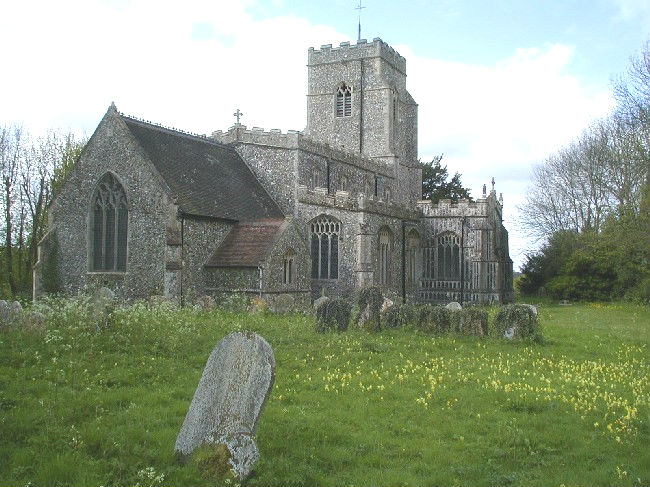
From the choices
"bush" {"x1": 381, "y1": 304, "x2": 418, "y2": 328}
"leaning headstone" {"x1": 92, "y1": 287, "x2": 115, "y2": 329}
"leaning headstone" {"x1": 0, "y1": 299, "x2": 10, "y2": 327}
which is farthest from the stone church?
"leaning headstone" {"x1": 0, "y1": 299, "x2": 10, "y2": 327}

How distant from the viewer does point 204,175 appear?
26078mm

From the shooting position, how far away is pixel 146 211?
2300 cm

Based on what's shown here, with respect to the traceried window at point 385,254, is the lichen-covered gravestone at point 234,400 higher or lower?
lower

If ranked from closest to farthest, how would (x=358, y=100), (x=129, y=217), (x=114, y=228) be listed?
1. (x=129, y=217)
2. (x=114, y=228)
3. (x=358, y=100)

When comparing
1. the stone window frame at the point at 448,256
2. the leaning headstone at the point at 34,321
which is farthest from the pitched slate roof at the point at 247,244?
the stone window frame at the point at 448,256

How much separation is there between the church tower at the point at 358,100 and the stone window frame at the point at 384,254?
9148 millimetres

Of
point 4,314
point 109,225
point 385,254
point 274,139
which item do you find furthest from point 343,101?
point 4,314

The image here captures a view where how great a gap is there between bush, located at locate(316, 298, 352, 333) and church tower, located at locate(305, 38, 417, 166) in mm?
22814

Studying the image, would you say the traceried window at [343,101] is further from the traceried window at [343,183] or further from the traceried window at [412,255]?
the traceried window at [412,255]

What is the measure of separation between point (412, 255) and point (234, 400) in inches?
1063

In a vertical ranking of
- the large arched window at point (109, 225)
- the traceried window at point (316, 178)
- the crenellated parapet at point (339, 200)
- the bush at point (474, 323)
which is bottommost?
the bush at point (474, 323)

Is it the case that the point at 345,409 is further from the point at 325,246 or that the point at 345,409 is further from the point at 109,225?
the point at 325,246

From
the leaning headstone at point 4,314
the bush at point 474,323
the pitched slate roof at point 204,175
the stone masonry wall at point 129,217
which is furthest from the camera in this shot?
the pitched slate roof at point 204,175

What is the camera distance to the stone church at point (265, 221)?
2312cm
